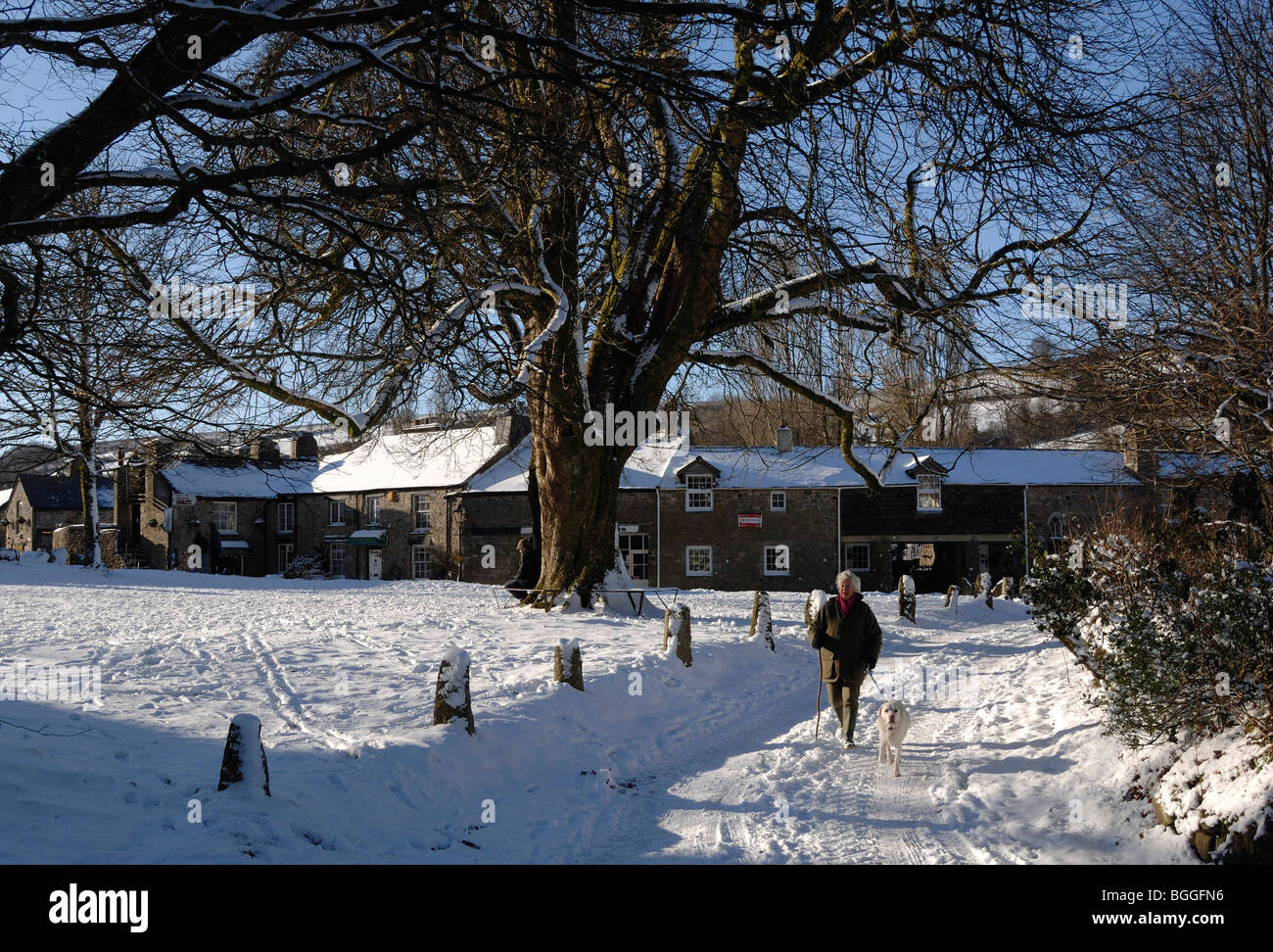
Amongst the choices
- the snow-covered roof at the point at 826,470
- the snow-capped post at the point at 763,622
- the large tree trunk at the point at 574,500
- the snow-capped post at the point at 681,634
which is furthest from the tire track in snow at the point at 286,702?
the snow-covered roof at the point at 826,470

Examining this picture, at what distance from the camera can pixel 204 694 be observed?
973 cm

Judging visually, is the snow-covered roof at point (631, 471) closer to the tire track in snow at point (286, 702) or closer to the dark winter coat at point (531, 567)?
the dark winter coat at point (531, 567)

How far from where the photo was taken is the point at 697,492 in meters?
42.5

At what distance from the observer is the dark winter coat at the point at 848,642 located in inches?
369

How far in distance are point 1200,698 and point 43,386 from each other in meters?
8.14

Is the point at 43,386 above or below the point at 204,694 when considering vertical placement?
above

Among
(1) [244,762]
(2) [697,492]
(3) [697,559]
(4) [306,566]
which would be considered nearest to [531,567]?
(1) [244,762]

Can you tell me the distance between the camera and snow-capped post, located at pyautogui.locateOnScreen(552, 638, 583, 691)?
9.96m

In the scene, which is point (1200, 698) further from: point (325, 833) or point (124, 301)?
point (124, 301)

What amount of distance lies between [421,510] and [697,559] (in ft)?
48.2

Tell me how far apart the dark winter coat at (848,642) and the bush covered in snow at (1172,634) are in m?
2.08

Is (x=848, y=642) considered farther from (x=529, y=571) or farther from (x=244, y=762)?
(x=529, y=571)

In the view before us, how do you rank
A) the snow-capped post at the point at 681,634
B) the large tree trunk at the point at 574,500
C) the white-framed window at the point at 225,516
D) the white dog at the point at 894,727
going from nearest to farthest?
the white dog at the point at 894,727, the snow-capped post at the point at 681,634, the large tree trunk at the point at 574,500, the white-framed window at the point at 225,516
